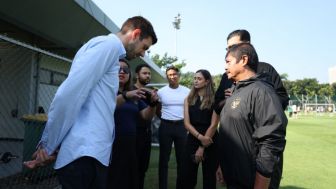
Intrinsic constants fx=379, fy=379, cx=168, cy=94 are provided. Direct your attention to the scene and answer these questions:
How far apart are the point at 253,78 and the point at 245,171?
0.73 m

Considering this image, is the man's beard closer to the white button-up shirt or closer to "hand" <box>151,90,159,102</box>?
the white button-up shirt

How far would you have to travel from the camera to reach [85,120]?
7.84 ft

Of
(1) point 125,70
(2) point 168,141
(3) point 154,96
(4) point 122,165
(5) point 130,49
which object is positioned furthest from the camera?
(2) point 168,141

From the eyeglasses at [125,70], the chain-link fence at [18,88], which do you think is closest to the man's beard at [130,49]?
the eyeglasses at [125,70]

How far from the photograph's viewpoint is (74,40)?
1052 cm

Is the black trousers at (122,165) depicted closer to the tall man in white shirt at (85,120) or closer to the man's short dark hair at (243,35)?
the man's short dark hair at (243,35)

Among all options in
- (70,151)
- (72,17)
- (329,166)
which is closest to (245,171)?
(70,151)

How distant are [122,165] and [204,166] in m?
1.44

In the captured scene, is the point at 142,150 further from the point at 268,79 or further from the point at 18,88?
the point at 18,88

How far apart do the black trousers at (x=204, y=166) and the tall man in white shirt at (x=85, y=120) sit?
2964 mm

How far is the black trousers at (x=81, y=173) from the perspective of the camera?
234 cm

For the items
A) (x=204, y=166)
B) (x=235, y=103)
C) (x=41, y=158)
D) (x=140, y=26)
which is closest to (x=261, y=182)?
(x=235, y=103)

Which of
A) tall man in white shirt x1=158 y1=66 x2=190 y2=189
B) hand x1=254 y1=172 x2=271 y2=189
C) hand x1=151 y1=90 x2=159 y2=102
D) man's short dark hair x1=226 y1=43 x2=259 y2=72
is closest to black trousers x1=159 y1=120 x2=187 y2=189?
tall man in white shirt x1=158 y1=66 x2=190 y2=189

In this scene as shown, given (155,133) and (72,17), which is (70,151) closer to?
(72,17)
